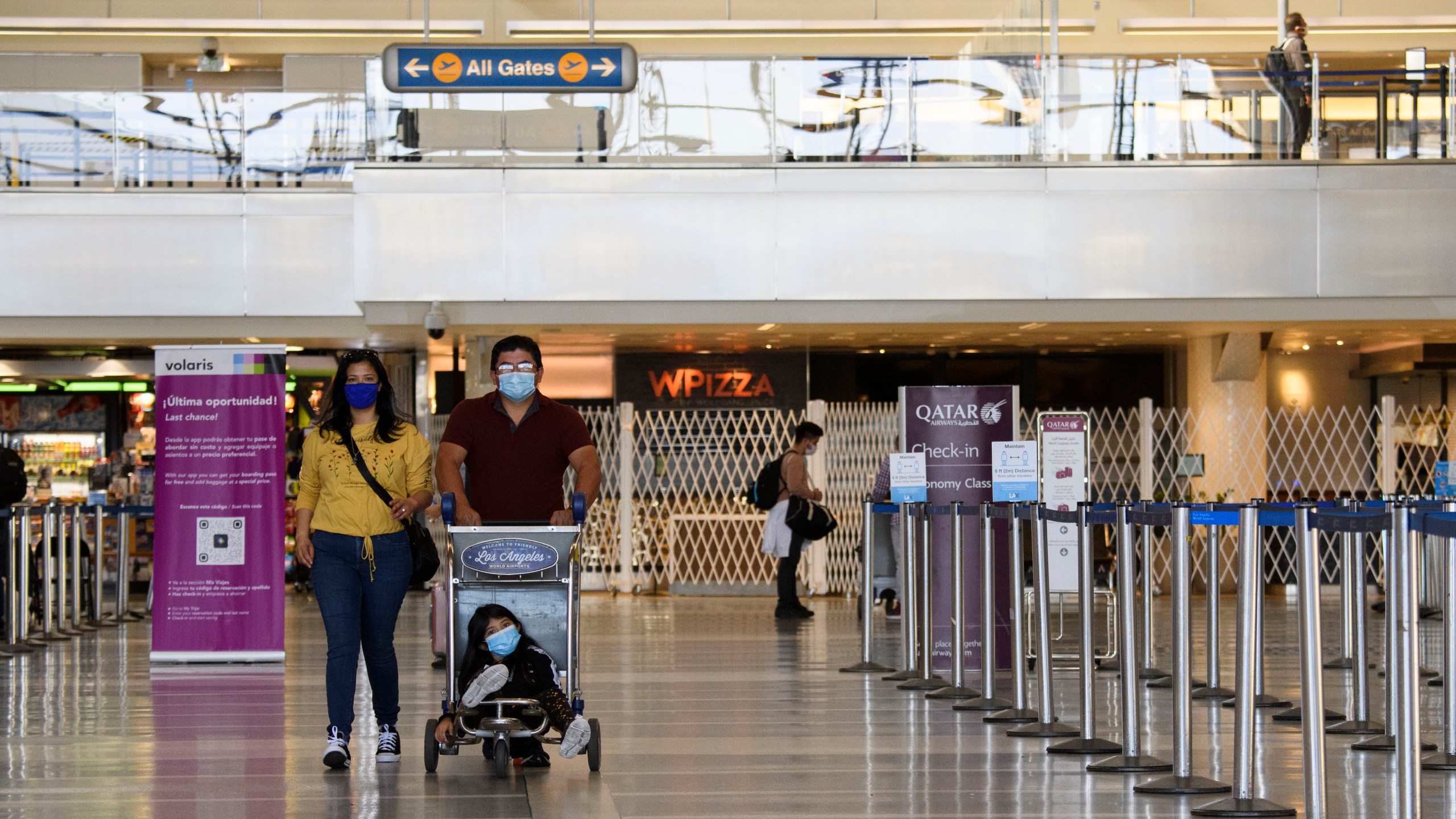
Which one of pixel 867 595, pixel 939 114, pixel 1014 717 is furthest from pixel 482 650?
pixel 939 114

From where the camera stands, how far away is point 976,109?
12.3m

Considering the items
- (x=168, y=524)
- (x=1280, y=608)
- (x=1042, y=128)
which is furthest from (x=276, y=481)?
(x=1280, y=608)

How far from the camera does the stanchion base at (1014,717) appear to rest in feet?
20.6

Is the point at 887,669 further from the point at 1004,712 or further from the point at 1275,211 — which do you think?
the point at 1275,211

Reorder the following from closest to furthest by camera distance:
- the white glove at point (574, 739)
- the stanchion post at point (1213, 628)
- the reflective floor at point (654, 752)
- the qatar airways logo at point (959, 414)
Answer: the reflective floor at point (654, 752), the white glove at point (574, 739), the stanchion post at point (1213, 628), the qatar airways logo at point (959, 414)

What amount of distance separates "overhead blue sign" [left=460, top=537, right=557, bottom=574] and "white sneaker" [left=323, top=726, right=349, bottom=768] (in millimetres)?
774

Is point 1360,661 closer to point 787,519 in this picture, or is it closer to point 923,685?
point 923,685

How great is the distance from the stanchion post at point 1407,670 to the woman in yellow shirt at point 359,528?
2.91 meters

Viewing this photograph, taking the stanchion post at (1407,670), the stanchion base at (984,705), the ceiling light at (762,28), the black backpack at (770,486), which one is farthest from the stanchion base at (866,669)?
the ceiling light at (762,28)

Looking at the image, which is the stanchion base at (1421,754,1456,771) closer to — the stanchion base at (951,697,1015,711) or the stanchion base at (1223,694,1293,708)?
the stanchion base at (1223,694,1293,708)

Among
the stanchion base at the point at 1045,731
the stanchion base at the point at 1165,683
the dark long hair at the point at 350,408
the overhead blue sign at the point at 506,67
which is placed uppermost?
the overhead blue sign at the point at 506,67

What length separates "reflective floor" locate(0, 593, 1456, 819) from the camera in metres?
4.66

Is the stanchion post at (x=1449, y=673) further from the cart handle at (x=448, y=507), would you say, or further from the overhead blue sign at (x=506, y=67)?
the overhead blue sign at (x=506, y=67)

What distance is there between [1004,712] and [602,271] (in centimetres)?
675
